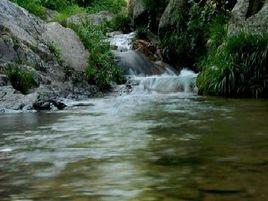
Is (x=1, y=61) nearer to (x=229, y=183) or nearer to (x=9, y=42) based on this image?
(x=9, y=42)

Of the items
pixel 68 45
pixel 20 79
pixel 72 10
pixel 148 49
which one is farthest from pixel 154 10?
pixel 20 79

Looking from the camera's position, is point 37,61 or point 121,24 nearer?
point 37,61

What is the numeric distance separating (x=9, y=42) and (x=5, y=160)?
8.49m

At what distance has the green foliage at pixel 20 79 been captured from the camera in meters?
11.1

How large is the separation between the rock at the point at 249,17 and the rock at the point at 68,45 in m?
3.99

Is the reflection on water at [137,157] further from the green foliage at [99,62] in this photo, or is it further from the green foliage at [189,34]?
the green foliage at [189,34]

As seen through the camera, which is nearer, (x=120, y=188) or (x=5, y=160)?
(x=120, y=188)

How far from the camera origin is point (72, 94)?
12.2 m

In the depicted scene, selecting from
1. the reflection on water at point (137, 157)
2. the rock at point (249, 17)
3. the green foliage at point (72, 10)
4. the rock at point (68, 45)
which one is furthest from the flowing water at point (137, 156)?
the green foliage at point (72, 10)

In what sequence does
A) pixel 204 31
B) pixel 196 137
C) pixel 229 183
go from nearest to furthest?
pixel 229 183
pixel 196 137
pixel 204 31

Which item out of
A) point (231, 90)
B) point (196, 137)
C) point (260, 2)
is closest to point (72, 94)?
point (231, 90)

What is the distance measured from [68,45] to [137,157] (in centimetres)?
1042

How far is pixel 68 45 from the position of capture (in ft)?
47.4

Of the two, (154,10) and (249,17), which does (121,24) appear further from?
(249,17)
